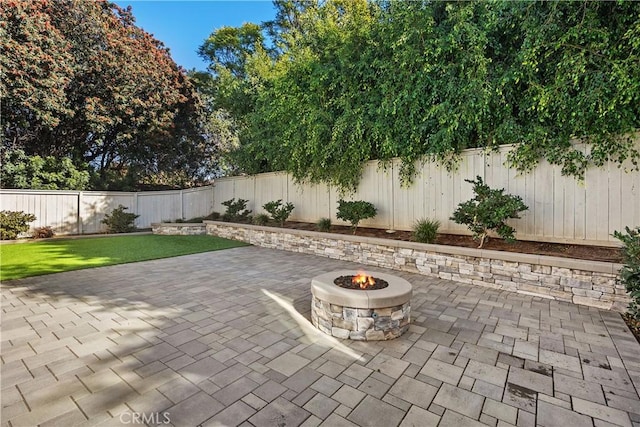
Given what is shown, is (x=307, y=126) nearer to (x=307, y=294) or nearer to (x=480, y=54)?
(x=480, y=54)

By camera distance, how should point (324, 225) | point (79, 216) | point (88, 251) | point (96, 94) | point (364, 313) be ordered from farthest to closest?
1. point (96, 94)
2. point (79, 216)
3. point (324, 225)
4. point (88, 251)
5. point (364, 313)

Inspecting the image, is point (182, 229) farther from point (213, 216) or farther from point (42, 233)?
point (42, 233)

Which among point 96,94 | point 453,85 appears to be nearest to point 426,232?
point 453,85

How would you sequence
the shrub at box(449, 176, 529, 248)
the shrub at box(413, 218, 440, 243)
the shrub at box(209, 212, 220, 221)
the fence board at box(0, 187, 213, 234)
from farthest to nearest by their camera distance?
the shrub at box(209, 212, 220, 221), the fence board at box(0, 187, 213, 234), the shrub at box(413, 218, 440, 243), the shrub at box(449, 176, 529, 248)

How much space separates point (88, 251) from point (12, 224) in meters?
3.41

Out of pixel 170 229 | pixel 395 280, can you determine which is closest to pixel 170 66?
pixel 170 229

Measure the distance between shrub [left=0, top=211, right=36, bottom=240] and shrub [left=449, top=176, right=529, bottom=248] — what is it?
11.9m

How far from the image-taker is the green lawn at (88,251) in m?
5.68

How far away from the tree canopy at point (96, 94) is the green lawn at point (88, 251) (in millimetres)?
4491

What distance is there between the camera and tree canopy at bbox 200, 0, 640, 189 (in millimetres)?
4109

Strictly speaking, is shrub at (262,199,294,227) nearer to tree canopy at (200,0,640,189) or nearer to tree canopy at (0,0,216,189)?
tree canopy at (200,0,640,189)

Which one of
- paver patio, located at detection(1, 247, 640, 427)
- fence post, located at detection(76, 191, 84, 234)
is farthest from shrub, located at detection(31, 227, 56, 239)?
paver patio, located at detection(1, 247, 640, 427)

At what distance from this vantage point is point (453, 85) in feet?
17.2

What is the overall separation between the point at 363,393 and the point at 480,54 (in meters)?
5.39
